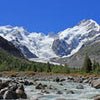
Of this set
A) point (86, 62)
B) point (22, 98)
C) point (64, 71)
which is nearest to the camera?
point (22, 98)

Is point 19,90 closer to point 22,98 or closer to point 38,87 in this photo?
point 22,98

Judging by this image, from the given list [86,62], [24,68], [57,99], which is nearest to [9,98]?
[57,99]

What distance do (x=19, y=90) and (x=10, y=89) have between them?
1.31m

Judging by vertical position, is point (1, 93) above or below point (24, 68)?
below

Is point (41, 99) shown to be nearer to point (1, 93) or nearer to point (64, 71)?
point (1, 93)

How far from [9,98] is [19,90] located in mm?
2329

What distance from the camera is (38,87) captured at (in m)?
Result: 43.9

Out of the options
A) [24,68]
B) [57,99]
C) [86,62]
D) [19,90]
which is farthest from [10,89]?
[24,68]

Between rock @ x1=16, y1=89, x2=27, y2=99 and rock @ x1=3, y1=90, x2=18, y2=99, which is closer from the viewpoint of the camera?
rock @ x1=3, y1=90, x2=18, y2=99

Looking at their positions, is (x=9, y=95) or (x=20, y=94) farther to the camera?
(x=20, y=94)

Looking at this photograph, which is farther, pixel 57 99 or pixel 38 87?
pixel 38 87

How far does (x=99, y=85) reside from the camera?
47.8 meters

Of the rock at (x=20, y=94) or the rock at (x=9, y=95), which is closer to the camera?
the rock at (x=9, y=95)

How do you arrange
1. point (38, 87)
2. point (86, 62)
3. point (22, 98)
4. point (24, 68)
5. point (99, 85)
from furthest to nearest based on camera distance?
→ point (24, 68)
point (86, 62)
point (99, 85)
point (38, 87)
point (22, 98)
